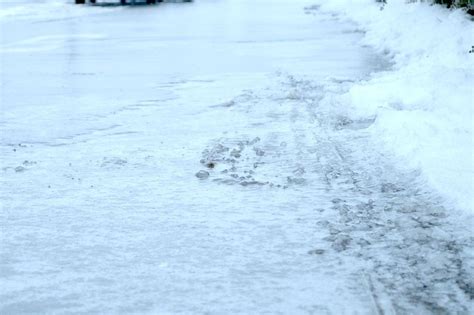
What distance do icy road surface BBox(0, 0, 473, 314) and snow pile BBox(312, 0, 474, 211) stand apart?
0.73ft

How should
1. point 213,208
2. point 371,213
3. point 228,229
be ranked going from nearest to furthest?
point 228,229 < point 371,213 < point 213,208

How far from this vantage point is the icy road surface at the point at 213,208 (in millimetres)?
3807

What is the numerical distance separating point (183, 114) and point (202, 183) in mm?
2950

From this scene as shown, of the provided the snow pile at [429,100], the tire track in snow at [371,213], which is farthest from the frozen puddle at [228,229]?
the snow pile at [429,100]

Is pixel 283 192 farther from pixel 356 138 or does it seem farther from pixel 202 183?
pixel 356 138

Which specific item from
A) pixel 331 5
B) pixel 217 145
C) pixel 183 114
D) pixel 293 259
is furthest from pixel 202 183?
pixel 331 5

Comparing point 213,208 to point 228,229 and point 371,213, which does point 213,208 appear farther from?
point 371,213

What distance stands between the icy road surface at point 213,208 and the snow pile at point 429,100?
0.22m

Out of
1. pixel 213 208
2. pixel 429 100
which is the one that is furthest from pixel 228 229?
pixel 429 100

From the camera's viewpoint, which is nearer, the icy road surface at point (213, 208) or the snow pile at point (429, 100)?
the icy road surface at point (213, 208)

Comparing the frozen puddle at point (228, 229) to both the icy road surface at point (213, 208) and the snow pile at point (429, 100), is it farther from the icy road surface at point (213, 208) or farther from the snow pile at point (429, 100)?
the snow pile at point (429, 100)

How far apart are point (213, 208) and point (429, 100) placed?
3761 mm

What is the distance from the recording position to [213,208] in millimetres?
5223

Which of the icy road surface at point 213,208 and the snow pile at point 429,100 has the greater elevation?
the snow pile at point 429,100
